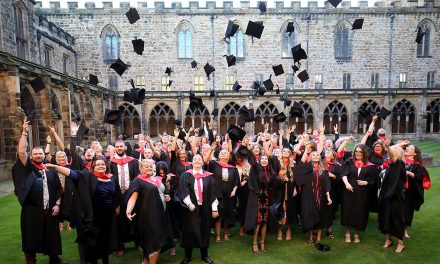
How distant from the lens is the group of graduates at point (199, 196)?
4.76 meters

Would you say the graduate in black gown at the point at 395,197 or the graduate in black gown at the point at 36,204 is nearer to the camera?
the graduate in black gown at the point at 36,204

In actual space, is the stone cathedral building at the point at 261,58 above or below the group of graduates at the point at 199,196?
above

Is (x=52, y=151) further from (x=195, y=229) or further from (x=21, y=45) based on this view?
(x=195, y=229)

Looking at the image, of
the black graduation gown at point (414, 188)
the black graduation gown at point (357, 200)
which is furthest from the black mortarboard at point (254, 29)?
the black graduation gown at point (414, 188)

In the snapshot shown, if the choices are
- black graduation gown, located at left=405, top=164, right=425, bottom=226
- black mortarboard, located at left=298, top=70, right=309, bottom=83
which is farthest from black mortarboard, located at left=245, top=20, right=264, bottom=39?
black graduation gown, located at left=405, top=164, right=425, bottom=226

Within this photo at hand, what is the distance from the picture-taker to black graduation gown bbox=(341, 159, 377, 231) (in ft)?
19.9

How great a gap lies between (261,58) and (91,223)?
89.4ft

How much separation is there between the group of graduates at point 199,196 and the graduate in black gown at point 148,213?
0.02 m

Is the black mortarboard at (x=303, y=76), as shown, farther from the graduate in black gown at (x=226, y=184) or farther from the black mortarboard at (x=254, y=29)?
the graduate in black gown at (x=226, y=184)

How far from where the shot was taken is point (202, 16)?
29.0 meters

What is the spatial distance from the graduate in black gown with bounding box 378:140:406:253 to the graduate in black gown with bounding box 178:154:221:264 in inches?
123

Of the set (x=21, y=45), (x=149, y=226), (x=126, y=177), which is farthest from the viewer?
(x=21, y=45)

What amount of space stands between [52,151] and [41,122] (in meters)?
1.56

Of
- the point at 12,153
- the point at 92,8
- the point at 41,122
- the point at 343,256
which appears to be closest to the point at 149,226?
the point at 343,256
